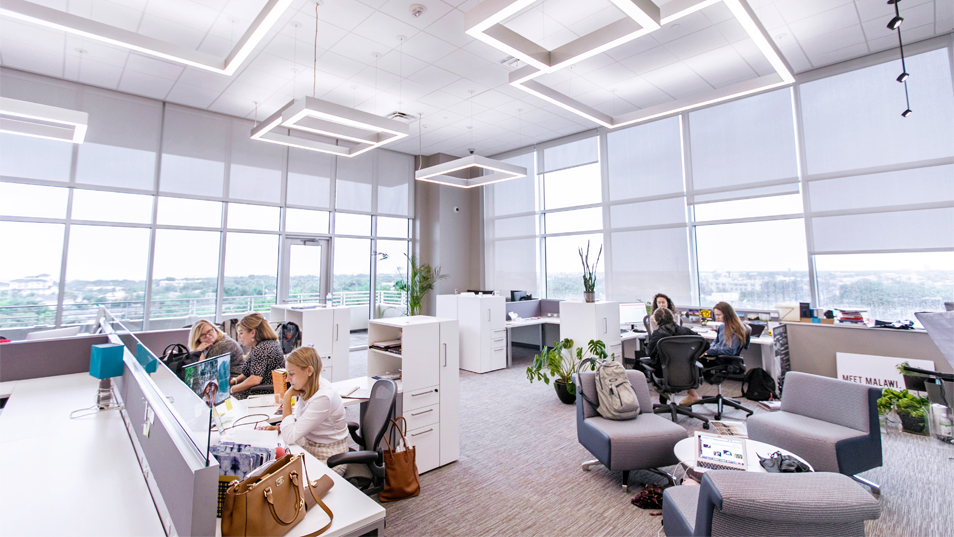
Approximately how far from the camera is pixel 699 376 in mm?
3967

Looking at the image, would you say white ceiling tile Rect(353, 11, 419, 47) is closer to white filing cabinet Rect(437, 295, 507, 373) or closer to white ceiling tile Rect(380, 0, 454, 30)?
A: white ceiling tile Rect(380, 0, 454, 30)

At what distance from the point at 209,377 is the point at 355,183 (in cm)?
608

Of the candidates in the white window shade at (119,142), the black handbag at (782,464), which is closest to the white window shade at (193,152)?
the white window shade at (119,142)

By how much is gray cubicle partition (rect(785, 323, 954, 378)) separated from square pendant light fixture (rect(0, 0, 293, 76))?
6.28 metres

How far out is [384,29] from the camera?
14.2ft

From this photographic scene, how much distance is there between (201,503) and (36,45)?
628cm

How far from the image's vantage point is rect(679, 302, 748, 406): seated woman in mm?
4309

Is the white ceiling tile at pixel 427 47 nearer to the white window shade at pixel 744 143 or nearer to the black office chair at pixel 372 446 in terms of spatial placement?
the black office chair at pixel 372 446

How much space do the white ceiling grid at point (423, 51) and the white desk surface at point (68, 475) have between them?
374cm

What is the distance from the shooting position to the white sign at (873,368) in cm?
429

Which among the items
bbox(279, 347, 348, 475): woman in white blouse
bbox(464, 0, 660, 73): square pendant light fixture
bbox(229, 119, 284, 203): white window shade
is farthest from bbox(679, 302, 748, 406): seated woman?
bbox(229, 119, 284, 203): white window shade

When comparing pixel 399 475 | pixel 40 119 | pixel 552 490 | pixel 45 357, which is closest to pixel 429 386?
pixel 399 475

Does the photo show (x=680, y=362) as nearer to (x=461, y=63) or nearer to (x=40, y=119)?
(x=461, y=63)

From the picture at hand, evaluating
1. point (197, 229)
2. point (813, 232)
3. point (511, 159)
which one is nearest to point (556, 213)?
point (511, 159)
